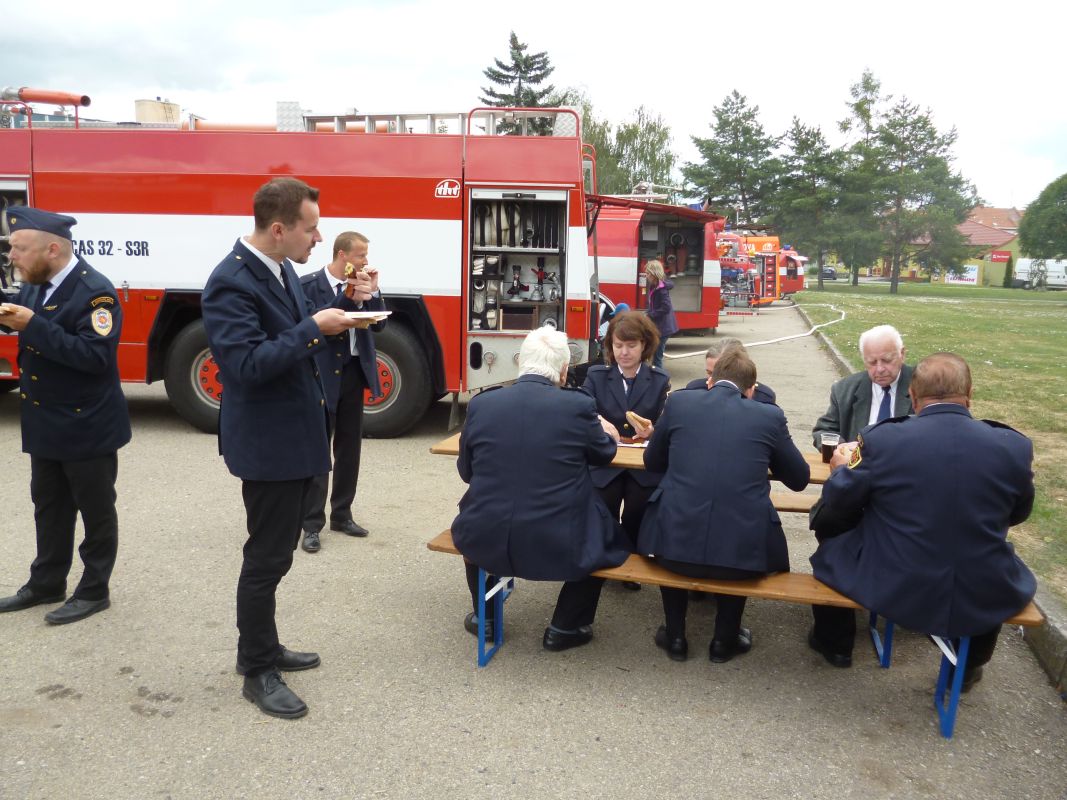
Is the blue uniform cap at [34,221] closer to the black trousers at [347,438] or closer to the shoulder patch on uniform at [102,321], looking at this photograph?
the shoulder patch on uniform at [102,321]

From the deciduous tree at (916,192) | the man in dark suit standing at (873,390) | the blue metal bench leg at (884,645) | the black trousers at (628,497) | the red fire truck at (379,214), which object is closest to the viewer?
the blue metal bench leg at (884,645)

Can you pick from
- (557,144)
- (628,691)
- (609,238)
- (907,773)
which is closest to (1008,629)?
(907,773)

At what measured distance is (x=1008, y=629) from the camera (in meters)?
4.31

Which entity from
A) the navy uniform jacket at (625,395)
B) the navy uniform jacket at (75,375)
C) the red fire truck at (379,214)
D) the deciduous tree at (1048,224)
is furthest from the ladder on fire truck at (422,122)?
the deciduous tree at (1048,224)

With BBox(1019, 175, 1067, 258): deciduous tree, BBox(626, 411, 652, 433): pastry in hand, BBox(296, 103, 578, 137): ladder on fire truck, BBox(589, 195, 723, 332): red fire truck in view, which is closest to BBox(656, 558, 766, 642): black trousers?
BBox(626, 411, 652, 433): pastry in hand

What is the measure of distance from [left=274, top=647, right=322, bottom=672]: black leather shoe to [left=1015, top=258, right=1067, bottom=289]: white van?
73.9 m

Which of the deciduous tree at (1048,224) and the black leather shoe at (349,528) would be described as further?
the deciduous tree at (1048,224)

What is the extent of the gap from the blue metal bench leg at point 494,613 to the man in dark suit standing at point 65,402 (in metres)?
1.85

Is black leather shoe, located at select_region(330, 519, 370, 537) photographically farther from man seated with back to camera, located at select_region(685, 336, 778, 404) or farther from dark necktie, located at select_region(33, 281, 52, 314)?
man seated with back to camera, located at select_region(685, 336, 778, 404)

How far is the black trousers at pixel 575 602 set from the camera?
3961 mm

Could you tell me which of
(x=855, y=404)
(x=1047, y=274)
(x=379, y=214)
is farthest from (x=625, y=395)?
(x=1047, y=274)

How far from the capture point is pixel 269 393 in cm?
321

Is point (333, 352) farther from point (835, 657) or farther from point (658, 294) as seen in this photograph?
point (658, 294)

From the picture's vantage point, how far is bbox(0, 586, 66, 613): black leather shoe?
4227mm
